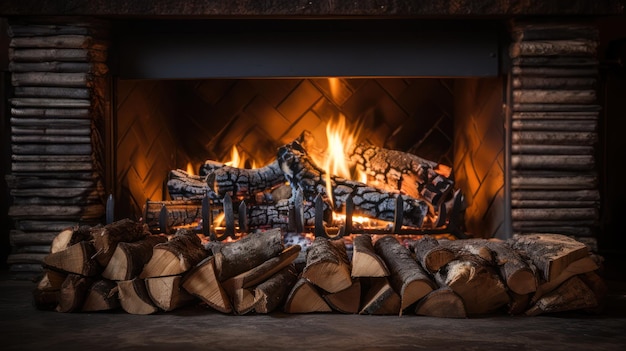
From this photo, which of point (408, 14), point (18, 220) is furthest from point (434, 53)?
point (18, 220)

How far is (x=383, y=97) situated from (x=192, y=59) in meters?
1.29

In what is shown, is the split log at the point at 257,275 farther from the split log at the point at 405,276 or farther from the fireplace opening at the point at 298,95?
the fireplace opening at the point at 298,95

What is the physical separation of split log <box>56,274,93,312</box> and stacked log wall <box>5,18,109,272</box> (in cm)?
83

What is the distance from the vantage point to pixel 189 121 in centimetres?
532

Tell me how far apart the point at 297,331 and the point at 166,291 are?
66 centimetres

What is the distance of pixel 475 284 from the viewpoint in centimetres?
363

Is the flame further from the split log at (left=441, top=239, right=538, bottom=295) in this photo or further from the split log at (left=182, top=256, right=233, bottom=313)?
the split log at (left=441, top=239, right=538, bottom=295)

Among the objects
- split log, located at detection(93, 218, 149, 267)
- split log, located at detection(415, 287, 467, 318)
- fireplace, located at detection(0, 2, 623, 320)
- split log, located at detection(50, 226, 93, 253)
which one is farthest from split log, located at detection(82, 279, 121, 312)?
split log, located at detection(415, 287, 467, 318)

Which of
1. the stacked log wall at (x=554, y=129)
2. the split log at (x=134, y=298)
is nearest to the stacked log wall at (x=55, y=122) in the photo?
the split log at (x=134, y=298)

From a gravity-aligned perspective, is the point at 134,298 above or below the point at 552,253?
below

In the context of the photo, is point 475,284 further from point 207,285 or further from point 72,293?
point 72,293

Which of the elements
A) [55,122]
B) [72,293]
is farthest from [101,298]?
[55,122]

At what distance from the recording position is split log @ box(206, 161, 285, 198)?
4844 mm

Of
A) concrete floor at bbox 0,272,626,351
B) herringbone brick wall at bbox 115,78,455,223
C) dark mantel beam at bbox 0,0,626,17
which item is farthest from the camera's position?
herringbone brick wall at bbox 115,78,455,223
